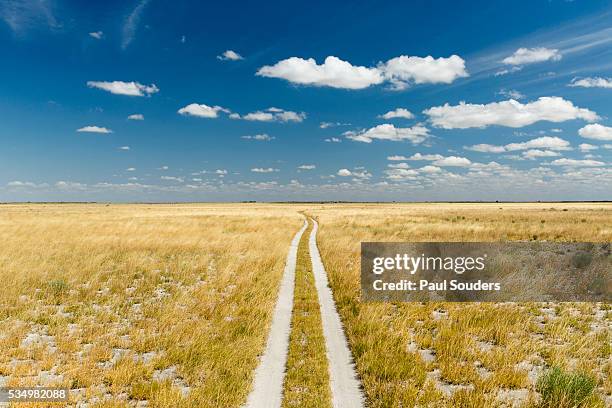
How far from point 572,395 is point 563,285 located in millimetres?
9859

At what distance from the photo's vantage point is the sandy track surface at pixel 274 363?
20.7ft

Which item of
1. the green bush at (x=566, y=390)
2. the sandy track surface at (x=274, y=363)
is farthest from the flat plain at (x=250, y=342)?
the sandy track surface at (x=274, y=363)

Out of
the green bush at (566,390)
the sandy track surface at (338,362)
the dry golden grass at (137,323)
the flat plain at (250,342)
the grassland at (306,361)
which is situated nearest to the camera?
the green bush at (566,390)

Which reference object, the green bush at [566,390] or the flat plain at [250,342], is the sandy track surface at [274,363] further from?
the green bush at [566,390]

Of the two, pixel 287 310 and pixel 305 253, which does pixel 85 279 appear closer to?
pixel 287 310

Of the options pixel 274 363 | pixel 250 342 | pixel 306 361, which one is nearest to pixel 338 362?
pixel 306 361

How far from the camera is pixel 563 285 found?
14.7 m

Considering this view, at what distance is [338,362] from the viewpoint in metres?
7.71

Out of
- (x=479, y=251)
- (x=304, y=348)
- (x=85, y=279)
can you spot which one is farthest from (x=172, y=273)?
(x=479, y=251)

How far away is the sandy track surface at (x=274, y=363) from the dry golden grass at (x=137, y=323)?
20cm

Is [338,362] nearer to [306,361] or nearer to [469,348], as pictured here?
[306,361]

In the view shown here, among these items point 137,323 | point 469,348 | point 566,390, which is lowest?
point 137,323

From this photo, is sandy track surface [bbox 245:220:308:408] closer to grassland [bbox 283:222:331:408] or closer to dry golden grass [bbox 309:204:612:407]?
grassland [bbox 283:222:331:408]

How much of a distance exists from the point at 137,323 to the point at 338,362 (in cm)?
546
